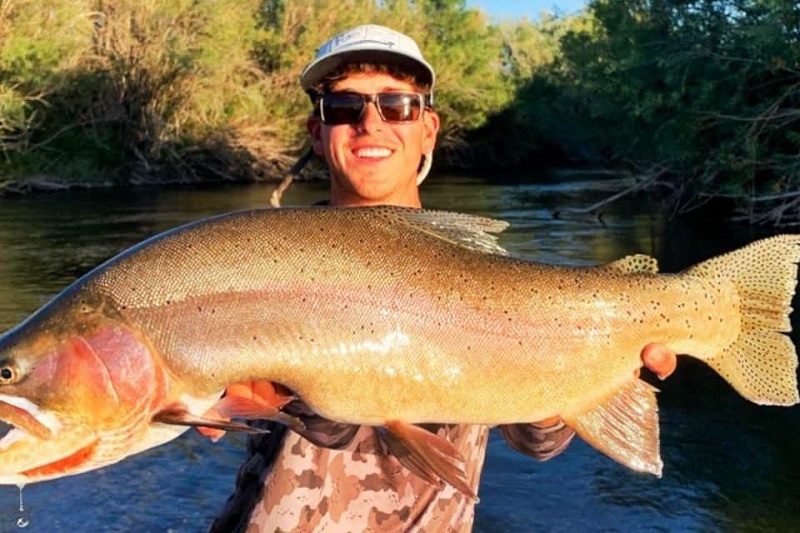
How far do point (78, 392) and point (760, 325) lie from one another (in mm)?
1889

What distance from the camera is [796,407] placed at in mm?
7297

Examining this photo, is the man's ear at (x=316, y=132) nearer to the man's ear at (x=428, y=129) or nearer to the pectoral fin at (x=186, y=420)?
the man's ear at (x=428, y=129)

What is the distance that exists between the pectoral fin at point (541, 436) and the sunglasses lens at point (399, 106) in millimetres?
1050

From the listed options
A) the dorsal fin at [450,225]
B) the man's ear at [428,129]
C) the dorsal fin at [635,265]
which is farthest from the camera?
the man's ear at [428,129]

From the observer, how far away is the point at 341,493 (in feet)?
8.56

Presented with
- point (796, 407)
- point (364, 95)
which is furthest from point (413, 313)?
point (796, 407)

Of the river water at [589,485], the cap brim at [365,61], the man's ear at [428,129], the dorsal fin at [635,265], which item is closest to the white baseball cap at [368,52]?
Result: the cap brim at [365,61]

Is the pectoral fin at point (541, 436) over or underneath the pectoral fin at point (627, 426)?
underneath

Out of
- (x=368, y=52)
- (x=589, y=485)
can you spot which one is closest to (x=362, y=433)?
(x=368, y=52)

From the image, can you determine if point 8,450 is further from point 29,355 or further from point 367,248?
point 367,248

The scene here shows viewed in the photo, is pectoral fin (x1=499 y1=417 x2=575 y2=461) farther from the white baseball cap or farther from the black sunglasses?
the white baseball cap

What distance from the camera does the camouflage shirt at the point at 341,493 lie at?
2.59 meters

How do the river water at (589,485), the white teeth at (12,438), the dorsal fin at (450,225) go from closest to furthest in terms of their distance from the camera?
the white teeth at (12,438) < the dorsal fin at (450,225) < the river water at (589,485)

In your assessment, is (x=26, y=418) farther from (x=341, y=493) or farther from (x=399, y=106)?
(x=399, y=106)
